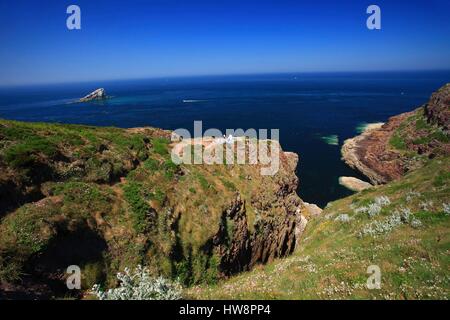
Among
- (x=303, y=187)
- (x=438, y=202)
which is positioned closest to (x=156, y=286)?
(x=438, y=202)

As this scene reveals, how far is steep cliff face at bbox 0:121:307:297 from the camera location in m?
14.0

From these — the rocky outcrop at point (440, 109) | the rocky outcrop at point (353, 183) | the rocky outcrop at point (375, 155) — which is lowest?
the rocky outcrop at point (353, 183)

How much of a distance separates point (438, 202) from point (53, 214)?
2678 cm

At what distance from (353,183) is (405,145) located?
23.8m

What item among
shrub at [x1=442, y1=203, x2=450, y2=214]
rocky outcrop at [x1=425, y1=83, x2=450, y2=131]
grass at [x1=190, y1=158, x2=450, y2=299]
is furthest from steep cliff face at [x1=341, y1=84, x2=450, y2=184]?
grass at [x1=190, y1=158, x2=450, y2=299]

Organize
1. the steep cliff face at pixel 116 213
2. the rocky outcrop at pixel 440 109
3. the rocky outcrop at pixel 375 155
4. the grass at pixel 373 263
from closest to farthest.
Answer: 1. the grass at pixel 373 263
2. the steep cliff face at pixel 116 213
3. the rocky outcrop at pixel 375 155
4. the rocky outcrop at pixel 440 109

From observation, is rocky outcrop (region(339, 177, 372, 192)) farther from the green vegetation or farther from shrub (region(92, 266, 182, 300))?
shrub (region(92, 266, 182, 300))

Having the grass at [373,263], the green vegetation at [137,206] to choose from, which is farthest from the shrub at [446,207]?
the green vegetation at [137,206]

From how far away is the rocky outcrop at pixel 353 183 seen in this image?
212ft

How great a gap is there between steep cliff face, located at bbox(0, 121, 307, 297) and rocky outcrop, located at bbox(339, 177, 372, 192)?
1645 inches

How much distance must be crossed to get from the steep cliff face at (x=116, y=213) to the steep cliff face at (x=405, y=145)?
54.1 metres

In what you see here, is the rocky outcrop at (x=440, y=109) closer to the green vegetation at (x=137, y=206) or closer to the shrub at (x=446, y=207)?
the shrub at (x=446, y=207)
